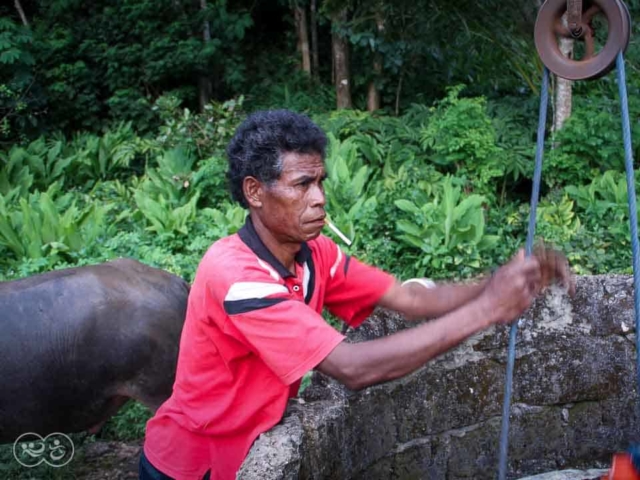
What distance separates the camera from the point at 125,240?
5.93 metres

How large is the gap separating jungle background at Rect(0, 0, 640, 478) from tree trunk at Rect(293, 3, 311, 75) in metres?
0.04

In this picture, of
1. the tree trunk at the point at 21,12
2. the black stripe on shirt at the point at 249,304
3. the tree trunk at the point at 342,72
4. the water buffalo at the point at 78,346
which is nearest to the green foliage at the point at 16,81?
the tree trunk at the point at 21,12

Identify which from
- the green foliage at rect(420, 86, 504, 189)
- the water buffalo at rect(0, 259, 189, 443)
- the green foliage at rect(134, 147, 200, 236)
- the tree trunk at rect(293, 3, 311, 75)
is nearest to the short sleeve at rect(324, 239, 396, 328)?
the water buffalo at rect(0, 259, 189, 443)

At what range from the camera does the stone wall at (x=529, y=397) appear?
9.04 ft

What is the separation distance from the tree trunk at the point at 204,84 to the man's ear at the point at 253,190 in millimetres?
8927

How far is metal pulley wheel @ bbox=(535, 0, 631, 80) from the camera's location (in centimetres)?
187

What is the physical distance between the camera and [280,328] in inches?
69.1

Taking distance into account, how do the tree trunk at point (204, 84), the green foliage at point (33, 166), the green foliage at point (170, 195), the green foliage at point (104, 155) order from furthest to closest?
the tree trunk at point (204, 84) → the green foliage at point (104, 155) → the green foliage at point (33, 166) → the green foliage at point (170, 195)

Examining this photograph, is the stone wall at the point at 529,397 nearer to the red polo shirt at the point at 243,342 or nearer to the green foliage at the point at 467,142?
the red polo shirt at the point at 243,342

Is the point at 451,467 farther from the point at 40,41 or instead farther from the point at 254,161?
the point at 40,41

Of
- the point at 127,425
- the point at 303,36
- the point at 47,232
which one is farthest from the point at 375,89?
the point at 127,425

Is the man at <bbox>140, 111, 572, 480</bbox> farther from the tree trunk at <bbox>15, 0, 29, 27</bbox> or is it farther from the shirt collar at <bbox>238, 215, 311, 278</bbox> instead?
the tree trunk at <bbox>15, 0, 29, 27</bbox>

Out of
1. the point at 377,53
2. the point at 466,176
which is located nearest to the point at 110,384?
the point at 466,176

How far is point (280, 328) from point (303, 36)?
32.5 ft
